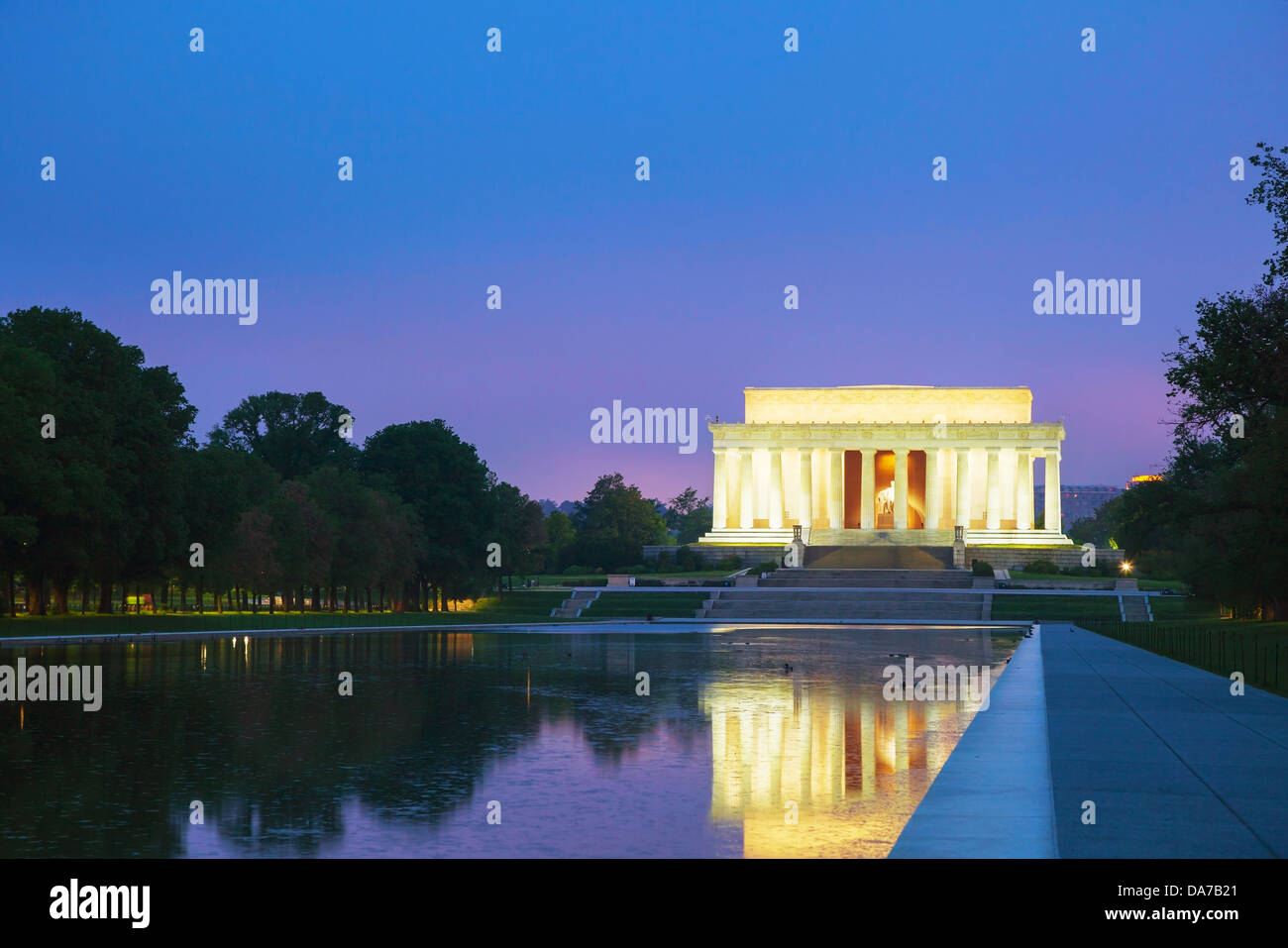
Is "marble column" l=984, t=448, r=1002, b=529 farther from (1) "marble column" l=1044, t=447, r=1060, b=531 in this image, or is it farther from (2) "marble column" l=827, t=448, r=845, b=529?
(2) "marble column" l=827, t=448, r=845, b=529

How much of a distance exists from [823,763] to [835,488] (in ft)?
352

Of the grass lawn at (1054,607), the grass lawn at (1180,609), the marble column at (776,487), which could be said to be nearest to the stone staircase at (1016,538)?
the marble column at (776,487)

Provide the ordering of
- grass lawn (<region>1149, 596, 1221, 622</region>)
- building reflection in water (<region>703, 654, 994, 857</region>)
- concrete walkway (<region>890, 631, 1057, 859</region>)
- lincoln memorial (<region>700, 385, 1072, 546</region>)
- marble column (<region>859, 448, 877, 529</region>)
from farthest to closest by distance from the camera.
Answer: marble column (<region>859, 448, 877, 529</region>)
lincoln memorial (<region>700, 385, 1072, 546</region>)
grass lawn (<region>1149, 596, 1221, 622</region>)
building reflection in water (<region>703, 654, 994, 857</region>)
concrete walkway (<region>890, 631, 1057, 859</region>)

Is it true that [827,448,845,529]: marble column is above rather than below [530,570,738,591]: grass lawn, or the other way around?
above

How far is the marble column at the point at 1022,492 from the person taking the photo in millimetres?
119500

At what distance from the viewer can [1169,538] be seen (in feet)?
265

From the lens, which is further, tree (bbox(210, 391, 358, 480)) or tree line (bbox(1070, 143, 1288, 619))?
tree (bbox(210, 391, 358, 480))

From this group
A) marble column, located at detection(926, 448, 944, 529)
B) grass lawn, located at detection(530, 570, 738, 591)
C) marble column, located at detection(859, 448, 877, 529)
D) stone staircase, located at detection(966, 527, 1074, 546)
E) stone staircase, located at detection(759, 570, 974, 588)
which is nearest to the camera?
stone staircase, located at detection(759, 570, 974, 588)

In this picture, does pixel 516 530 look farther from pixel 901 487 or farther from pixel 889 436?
pixel 901 487

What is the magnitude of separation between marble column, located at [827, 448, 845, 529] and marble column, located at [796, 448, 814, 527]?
1.79 meters

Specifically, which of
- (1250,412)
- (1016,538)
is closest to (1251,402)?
(1250,412)

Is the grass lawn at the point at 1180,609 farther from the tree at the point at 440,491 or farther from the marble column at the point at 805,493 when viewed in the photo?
the marble column at the point at 805,493

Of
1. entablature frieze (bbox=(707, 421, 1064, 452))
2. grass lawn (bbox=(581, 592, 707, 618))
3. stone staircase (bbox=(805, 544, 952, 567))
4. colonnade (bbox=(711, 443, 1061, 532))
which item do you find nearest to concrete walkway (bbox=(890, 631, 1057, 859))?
grass lawn (bbox=(581, 592, 707, 618))

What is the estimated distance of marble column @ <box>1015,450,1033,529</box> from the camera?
11950 centimetres
